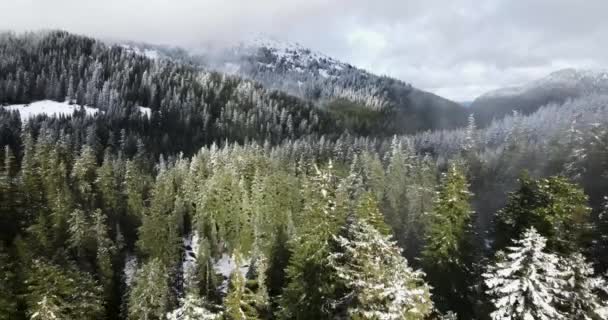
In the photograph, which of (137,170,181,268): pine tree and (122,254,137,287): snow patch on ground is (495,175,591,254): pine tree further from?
(122,254,137,287): snow patch on ground

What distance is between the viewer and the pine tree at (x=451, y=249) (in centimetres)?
3161

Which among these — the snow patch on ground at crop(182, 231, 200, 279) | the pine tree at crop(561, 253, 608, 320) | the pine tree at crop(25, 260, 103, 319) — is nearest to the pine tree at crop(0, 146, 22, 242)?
the snow patch on ground at crop(182, 231, 200, 279)

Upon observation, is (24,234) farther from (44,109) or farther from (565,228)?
(44,109)

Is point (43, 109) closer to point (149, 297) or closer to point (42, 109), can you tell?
point (42, 109)

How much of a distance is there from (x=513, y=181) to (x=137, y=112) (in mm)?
151491

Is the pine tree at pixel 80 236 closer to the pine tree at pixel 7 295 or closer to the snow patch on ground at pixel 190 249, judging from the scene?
the snow patch on ground at pixel 190 249

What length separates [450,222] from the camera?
3225cm

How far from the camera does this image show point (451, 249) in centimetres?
3203

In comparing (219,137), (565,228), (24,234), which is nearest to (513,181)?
(565,228)

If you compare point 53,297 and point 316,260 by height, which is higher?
point 316,260

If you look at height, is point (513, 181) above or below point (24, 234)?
above

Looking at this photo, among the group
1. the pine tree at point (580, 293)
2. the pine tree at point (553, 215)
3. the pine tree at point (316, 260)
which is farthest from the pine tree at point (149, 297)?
the pine tree at point (580, 293)

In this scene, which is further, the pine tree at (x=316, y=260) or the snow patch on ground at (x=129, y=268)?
the snow patch on ground at (x=129, y=268)

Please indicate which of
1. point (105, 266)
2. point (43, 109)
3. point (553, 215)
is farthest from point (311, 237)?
point (43, 109)
